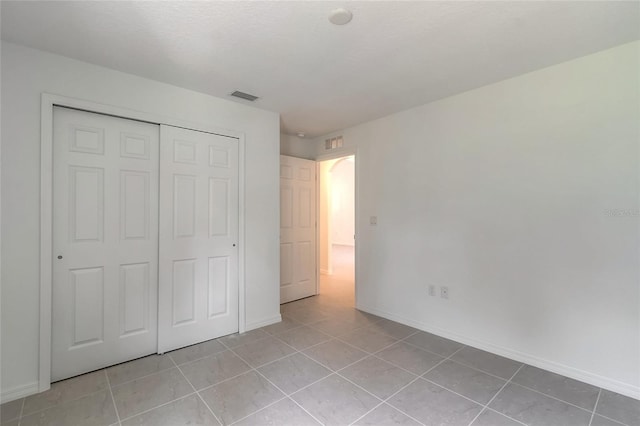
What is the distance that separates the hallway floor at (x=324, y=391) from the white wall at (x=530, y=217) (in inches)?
11.8

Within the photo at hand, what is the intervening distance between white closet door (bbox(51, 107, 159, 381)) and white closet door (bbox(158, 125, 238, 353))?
107 millimetres

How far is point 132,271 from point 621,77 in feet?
13.4

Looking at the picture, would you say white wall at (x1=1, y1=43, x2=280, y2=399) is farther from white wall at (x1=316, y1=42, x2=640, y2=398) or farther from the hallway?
the hallway

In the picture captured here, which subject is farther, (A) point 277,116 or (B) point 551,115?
(A) point 277,116

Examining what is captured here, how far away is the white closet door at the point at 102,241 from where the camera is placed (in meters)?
2.21

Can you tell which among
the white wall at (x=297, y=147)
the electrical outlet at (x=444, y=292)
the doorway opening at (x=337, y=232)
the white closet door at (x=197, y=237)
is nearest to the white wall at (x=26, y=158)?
the white closet door at (x=197, y=237)

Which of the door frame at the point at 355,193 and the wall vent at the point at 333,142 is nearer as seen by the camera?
the door frame at the point at 355,193

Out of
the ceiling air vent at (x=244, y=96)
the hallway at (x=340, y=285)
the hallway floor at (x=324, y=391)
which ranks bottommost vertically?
the hallway floor at (x=324, y=391)

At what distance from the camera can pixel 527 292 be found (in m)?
2.45

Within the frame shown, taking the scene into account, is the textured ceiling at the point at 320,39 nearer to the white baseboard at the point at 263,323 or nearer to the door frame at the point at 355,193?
the door frame at the point at 355,193

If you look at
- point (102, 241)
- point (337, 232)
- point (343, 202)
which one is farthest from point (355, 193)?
point (337, 232)

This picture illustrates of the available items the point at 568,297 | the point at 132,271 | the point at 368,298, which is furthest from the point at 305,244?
the point at 568,297

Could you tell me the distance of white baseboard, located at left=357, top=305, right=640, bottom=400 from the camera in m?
2.03

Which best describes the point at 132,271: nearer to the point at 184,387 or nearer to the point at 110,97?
the point at 184,387
